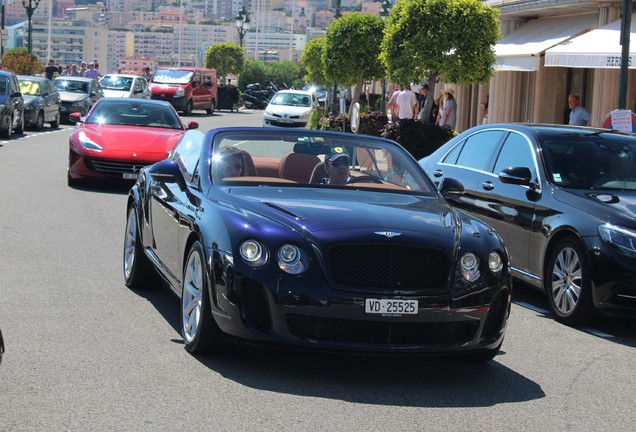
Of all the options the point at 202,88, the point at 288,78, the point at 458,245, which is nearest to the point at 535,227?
the point at 458,245

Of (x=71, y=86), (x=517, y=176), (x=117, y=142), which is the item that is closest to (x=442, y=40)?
(x=117, y=142)

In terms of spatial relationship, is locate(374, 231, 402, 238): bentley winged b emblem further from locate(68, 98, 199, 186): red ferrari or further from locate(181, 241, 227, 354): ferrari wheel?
locate(68, 98, 199, 186): red ferrari

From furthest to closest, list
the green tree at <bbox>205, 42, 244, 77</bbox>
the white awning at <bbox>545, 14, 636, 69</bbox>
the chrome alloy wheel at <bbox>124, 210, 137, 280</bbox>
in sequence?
the green tree at <bbox>205, 42, 244, 77</bbox>, the white awning at <bbox>545, 14, 636, 69</bbox>, the chrome alloy wheel at <bbox>124, 210, 137, 280</bbox>

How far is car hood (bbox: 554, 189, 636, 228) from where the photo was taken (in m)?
8.63

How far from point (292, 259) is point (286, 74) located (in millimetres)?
95003

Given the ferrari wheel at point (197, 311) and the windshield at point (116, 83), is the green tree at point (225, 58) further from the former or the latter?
the ferrari wheel at point (197, 311)

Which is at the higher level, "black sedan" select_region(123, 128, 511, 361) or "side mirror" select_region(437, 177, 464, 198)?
"side mirror" select_region(437, 177, 464, 198)

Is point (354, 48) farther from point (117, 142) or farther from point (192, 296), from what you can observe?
point (192, 296)

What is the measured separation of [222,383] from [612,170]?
4737 millimetres

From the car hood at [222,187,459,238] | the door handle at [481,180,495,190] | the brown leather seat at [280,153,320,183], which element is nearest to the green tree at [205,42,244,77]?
the door handle at [481,180,495,190]

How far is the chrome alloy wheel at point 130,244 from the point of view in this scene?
9.21 meters

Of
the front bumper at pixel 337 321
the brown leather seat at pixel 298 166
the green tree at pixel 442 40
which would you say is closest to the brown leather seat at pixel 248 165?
the brown leather seat at pixel 298 166

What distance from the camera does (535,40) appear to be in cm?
2798

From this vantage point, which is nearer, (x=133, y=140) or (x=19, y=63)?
(x=133, y=140)
